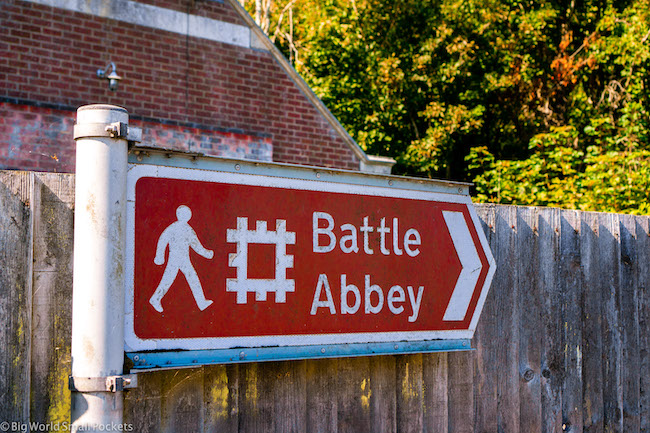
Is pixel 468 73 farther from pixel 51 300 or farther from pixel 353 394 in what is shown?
pixel 51 300

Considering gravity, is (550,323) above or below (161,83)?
below

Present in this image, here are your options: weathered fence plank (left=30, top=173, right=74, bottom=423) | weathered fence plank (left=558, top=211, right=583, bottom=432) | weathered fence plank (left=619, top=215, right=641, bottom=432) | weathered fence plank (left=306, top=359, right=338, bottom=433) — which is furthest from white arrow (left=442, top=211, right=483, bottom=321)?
weathered fence plank (left=30, top=173, right=74, bottom=423)

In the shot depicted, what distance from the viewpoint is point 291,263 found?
2.79m

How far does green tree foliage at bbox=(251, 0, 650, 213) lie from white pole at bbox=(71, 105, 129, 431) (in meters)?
13.0

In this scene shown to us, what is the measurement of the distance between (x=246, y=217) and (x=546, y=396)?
2.15 metres

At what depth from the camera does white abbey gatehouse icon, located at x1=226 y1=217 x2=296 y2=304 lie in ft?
8.70

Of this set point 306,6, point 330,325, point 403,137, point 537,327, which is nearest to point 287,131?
point 537,327

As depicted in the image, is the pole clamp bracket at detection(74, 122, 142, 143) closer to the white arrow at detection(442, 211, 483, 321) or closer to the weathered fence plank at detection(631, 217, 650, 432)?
the white arrow at detection(442, 211, 483, 321)

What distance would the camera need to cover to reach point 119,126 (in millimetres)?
2352

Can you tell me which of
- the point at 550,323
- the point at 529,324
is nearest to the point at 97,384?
the point at 529,324

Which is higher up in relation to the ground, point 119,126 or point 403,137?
point 403,137

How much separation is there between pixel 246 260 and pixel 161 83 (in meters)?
6.53

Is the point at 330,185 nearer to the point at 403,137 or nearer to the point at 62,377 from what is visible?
the point at 62,377

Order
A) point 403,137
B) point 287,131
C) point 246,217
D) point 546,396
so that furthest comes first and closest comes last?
point 403,137 → point 287,131 → point 546,396 → point 246,217
